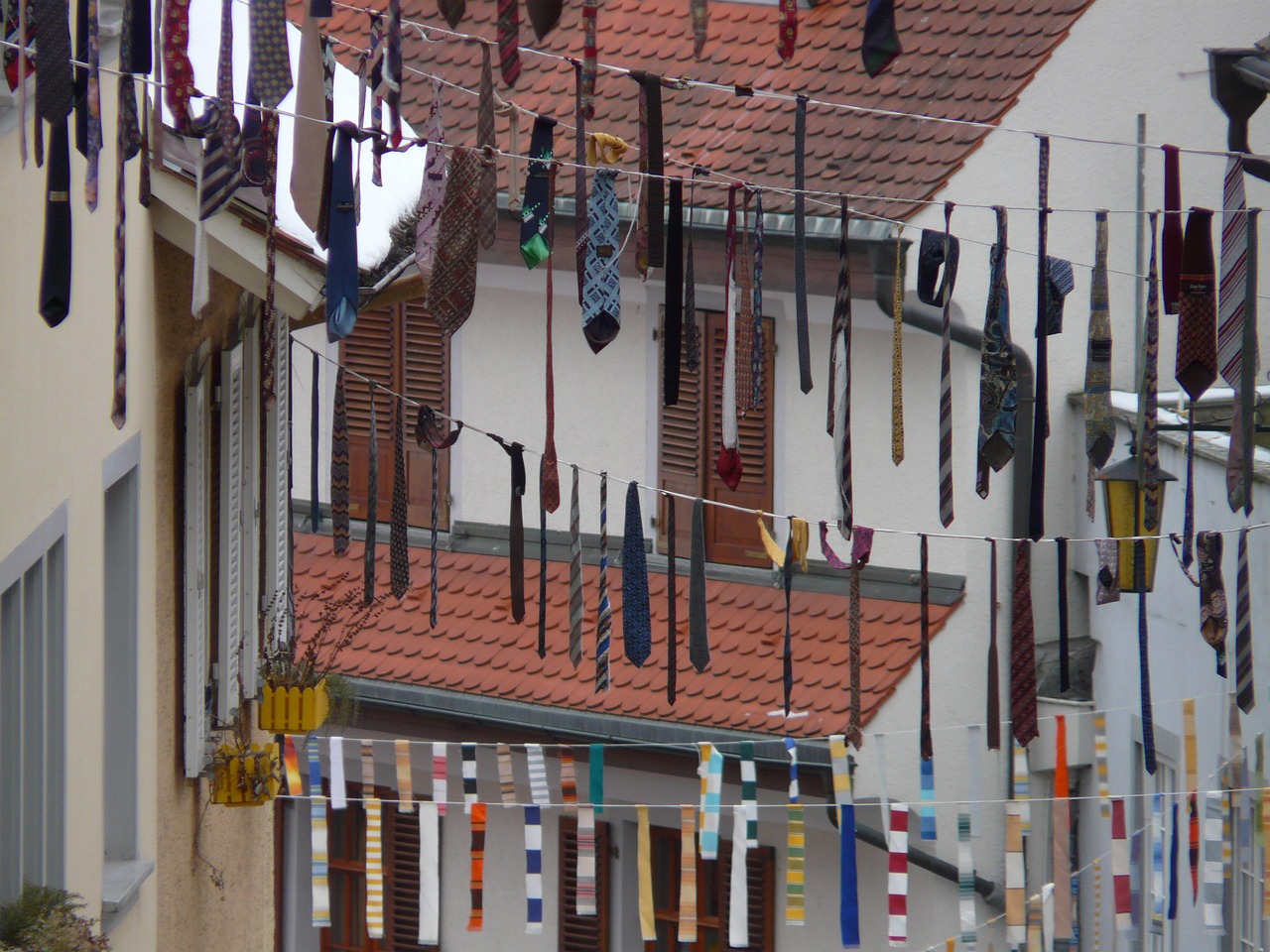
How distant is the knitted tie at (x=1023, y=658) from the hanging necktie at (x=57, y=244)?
4891mm

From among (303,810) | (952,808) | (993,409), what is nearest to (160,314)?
(993,409)

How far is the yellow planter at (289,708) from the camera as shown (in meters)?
8.38

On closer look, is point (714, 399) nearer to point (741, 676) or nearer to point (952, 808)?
point (741, 676)

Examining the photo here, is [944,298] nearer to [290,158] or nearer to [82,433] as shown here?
[290,158]

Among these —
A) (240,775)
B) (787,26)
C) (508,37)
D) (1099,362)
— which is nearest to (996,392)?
(1099,362)

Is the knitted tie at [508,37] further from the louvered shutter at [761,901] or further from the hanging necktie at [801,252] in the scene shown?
the louvered shutter at [761,901]

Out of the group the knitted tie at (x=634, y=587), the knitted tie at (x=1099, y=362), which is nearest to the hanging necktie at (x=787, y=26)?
the knitted tie at (x=1099, y=362)

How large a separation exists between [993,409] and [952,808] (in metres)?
5.71

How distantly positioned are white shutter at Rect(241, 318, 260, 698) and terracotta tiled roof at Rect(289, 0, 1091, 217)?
3.90 meters

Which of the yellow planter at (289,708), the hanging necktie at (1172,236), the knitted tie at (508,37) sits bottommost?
the yellow planter at (289,708)

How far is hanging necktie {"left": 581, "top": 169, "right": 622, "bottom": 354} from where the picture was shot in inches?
267

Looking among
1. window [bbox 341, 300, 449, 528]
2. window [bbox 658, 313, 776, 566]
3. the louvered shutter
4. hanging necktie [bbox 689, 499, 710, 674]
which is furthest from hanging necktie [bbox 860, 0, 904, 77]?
window [bbox 341, 300, 449, 528]

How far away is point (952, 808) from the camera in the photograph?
12.9 meters

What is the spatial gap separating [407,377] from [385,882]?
11.5 ft
